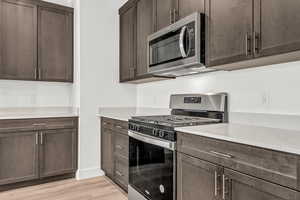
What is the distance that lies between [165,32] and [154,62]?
373 mm

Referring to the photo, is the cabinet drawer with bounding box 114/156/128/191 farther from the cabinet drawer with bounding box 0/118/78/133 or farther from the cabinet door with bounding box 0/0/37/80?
the cabinet door with bounding box 0/0/37/80

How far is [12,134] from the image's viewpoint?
8.67ft

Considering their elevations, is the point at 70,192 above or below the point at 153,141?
below

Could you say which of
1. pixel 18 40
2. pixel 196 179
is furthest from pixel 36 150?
pixel 196 179

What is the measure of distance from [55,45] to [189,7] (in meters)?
2.11

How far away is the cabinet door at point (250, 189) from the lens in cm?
100

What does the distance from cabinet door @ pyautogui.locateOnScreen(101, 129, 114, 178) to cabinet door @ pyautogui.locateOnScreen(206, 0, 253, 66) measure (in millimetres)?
1754

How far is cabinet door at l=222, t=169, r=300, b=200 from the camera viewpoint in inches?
39.5

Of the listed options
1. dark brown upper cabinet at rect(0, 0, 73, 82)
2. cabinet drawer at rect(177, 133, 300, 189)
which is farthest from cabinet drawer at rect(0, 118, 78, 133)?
cabinet drawer at rect(177, 133, 300, 189)

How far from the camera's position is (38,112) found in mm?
3229

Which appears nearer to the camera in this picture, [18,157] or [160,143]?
[160,143]

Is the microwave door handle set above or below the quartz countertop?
above

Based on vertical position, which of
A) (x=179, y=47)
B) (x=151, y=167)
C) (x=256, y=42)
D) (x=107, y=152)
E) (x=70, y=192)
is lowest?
(x=70, y=192)

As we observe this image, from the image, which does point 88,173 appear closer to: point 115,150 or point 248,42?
point 115,150
